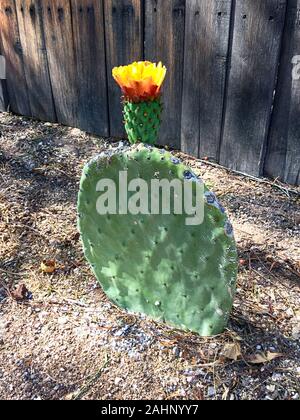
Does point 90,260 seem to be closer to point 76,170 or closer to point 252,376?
point 252,376

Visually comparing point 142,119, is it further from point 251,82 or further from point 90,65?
point 90,65

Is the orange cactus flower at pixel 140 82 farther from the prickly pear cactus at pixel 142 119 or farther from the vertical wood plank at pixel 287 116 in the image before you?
the vertical wood plank at pixel 287 116

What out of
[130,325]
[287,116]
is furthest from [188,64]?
[130,325]

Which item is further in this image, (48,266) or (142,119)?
(48,266)

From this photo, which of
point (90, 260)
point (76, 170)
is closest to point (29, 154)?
point (76, 170)

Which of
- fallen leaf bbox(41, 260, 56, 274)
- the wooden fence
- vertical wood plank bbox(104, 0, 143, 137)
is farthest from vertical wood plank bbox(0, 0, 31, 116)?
fallen leaf bbox(41, 260, 56, 274)

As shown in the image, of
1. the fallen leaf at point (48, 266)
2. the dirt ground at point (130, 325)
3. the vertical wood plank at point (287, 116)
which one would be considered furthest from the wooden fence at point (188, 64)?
the fallen leaf at point (48, 266)

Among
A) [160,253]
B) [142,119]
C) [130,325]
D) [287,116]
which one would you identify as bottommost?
[130,325]

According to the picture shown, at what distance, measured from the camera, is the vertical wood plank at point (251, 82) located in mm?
2039

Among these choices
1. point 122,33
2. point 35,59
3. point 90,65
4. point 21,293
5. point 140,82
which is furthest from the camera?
point 35,59

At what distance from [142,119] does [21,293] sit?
2.62ft

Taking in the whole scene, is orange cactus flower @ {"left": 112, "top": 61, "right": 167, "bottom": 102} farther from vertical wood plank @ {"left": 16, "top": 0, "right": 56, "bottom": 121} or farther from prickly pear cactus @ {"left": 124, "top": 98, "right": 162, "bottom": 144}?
vertical wood plank @ {"left": 16, "top": 0, "right": 56, "bottom": 121}

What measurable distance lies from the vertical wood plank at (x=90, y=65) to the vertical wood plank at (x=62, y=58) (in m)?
0.04

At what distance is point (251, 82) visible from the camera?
2176mm
